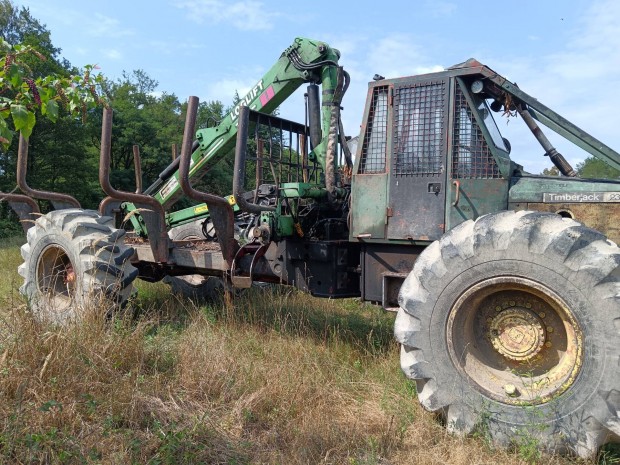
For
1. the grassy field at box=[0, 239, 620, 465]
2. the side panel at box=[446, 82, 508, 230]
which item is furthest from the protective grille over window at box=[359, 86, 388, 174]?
the grassy field at box=[0, 239, 620, 465]

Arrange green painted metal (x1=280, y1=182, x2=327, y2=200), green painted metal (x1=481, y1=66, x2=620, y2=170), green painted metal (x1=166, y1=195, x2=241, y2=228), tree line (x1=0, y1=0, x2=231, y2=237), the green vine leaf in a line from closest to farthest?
the green vine leaf, green painted metal (x1=481, y1=66, x2=620, y2=170), green painted metal (x1=280, y1=182, x2=327, y2=200), green painted metal (x1=166, y1=195, x2=241, y2=228), tree line (x1=0, y1=0, x2=231, y2=237)

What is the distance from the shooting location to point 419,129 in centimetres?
443

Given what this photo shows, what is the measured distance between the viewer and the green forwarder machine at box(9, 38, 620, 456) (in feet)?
10.4

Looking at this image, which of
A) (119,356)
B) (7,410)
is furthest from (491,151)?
(7,410)

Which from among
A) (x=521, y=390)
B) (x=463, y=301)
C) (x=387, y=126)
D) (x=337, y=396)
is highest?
(x=387, y=126)

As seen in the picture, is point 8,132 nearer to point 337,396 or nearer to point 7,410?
point 7,410

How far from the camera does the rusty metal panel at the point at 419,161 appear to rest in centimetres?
429

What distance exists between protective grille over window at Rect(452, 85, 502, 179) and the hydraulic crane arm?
1.71 m

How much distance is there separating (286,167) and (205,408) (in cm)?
301

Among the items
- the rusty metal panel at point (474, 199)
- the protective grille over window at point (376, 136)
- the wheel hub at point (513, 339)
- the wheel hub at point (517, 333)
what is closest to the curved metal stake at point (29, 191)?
the protective grille over window at point (376, 136)

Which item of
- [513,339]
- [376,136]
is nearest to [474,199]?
[376,136]

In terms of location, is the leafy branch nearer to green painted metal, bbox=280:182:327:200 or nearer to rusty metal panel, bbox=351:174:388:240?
rusty metal panel, bbox=351:174:388:240

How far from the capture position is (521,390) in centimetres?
338

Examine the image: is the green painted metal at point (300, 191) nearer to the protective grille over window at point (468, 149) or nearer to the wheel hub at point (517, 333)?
the protective grille over window at point (468, 149)
